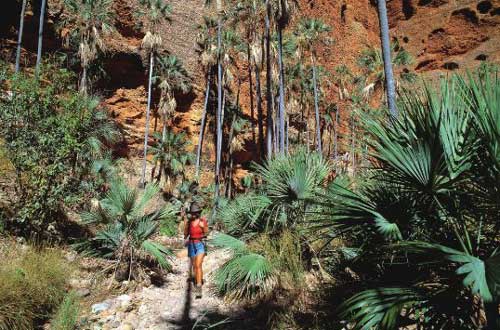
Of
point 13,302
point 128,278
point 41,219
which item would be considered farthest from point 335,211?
point 41,219

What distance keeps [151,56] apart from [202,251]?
22.6m

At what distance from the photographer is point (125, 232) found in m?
8.04

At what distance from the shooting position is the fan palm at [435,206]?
3105 millimetres

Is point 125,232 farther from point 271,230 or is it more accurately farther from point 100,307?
point 271,230

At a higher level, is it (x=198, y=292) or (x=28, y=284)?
(x=28, y=284)

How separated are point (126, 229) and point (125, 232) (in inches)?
2.7

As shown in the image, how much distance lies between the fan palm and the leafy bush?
443 centimetres

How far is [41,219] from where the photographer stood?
8266mm

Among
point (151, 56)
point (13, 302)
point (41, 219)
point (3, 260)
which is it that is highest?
point (151, 56)

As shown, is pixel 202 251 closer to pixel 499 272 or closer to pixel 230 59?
pixel 499 272

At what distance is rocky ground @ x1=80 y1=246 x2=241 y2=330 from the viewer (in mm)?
6070

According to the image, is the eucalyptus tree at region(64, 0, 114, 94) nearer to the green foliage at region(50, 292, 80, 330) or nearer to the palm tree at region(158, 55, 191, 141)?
the palm tree at region(158, 55, 191, 141)

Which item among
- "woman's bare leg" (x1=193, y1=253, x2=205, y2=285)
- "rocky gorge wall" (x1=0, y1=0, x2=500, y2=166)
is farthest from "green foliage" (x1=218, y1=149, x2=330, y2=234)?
"rocky gorge wall" (x1=0, y1=0, x2=500, y2=166)

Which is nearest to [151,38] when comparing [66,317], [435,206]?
[66,317]
